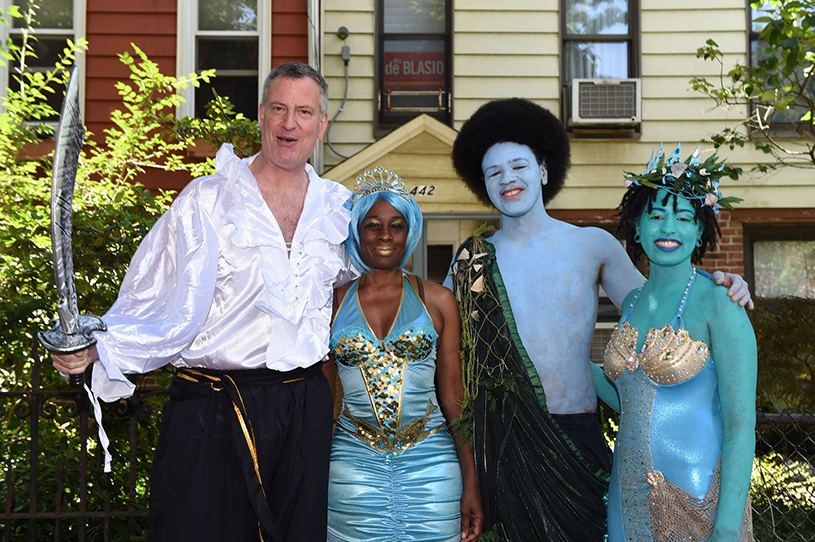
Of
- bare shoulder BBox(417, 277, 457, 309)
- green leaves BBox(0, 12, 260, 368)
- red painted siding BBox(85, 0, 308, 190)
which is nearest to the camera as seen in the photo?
bare shoulder BBox(417, 277, 457, 309)

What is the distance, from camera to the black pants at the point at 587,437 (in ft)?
8.29

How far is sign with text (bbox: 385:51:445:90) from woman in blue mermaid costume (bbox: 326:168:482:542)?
174 inches

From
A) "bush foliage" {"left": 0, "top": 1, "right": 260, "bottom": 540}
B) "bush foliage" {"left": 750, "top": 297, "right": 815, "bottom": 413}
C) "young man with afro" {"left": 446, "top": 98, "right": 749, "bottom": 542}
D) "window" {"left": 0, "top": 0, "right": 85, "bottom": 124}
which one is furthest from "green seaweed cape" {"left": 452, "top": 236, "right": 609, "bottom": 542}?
"window" {"left": 0, "top": 0, "right": 85, "bottom": 124}

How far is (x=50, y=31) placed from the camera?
6551 millimetres

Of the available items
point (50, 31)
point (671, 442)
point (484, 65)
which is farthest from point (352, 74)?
point (671, 442)

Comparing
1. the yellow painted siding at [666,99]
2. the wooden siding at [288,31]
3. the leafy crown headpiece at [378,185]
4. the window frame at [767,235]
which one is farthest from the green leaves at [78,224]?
the window frame at [767,235]

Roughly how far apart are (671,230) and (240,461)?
156 centimetres

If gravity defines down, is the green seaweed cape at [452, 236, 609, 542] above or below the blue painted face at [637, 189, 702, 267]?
below

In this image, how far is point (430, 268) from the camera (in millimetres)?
7289

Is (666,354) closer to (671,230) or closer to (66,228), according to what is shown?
(671,230)

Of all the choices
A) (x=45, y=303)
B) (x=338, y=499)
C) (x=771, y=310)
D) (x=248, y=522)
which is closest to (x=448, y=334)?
(x=338, y=499)

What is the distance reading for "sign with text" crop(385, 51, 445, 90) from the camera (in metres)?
6.83

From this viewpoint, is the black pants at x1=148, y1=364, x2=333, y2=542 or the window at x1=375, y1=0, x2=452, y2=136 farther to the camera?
the window at x1=375, y1=0, x2=452, y2=136

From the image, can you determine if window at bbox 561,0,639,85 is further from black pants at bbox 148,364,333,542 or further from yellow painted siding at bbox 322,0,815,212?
black pants at bbox 148,364,333,542
